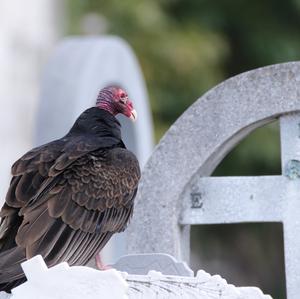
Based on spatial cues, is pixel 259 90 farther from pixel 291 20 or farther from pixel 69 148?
pixel 291 20

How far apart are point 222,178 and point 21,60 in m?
7.50

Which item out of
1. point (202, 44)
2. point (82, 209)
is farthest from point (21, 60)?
point (82, 209)

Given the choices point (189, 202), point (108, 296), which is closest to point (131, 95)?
point (189, 202)

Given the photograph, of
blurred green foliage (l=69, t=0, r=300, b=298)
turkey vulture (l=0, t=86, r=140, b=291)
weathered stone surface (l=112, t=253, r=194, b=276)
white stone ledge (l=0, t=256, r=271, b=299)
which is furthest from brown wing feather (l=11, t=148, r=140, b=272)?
blurred green foliage (l=69, t=0, r=300, b=298)

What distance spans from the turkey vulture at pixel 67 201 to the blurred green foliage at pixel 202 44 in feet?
23.3

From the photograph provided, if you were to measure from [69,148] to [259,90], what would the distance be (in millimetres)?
934

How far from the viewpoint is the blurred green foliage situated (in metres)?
13.3

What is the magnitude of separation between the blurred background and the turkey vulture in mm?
6524

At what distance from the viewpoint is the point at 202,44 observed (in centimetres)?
1318

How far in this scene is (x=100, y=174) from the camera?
18.9ft

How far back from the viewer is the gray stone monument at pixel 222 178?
584 centimetres

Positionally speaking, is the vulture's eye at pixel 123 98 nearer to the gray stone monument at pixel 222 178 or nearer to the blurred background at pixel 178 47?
the gray stone monument at pixel 222 178

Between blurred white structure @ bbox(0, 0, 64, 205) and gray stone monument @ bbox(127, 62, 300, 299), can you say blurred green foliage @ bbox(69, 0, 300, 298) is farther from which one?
gray stone monument @ bbox(127, 62, 300, 299)

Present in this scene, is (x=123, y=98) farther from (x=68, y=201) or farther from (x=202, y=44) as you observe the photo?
(x=202, y=44)
